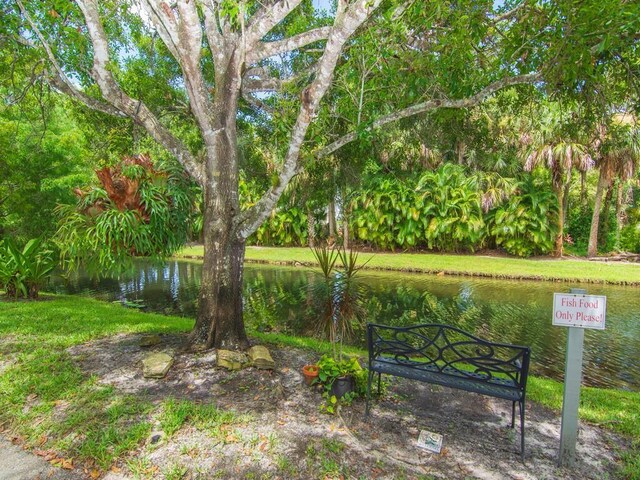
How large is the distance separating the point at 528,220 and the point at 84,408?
61.0ft

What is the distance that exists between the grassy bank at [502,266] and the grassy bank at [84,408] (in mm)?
7819

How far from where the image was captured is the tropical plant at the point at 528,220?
17.5 metres

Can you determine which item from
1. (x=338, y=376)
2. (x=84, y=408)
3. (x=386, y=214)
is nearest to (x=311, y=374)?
(x=338, y=376)

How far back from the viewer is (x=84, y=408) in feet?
10.5

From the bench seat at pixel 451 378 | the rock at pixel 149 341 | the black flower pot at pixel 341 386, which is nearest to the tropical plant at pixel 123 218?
the rock at pixel 149 341

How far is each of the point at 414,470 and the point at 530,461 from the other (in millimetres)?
897

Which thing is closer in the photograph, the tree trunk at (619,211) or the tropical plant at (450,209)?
the tropical plant at (450,209)

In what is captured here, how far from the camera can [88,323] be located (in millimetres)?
5918

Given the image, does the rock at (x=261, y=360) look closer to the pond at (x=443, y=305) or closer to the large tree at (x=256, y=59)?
the large tree at (x=256, y=59)

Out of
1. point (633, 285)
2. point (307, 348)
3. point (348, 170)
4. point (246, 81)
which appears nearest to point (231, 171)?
point (246, 81)

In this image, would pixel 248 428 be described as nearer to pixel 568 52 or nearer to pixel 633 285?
pixel 568 52

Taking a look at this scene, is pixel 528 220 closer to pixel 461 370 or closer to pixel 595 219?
pixel 595 219

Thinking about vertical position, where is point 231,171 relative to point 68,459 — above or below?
above

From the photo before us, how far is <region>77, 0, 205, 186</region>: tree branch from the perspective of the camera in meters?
4.00
